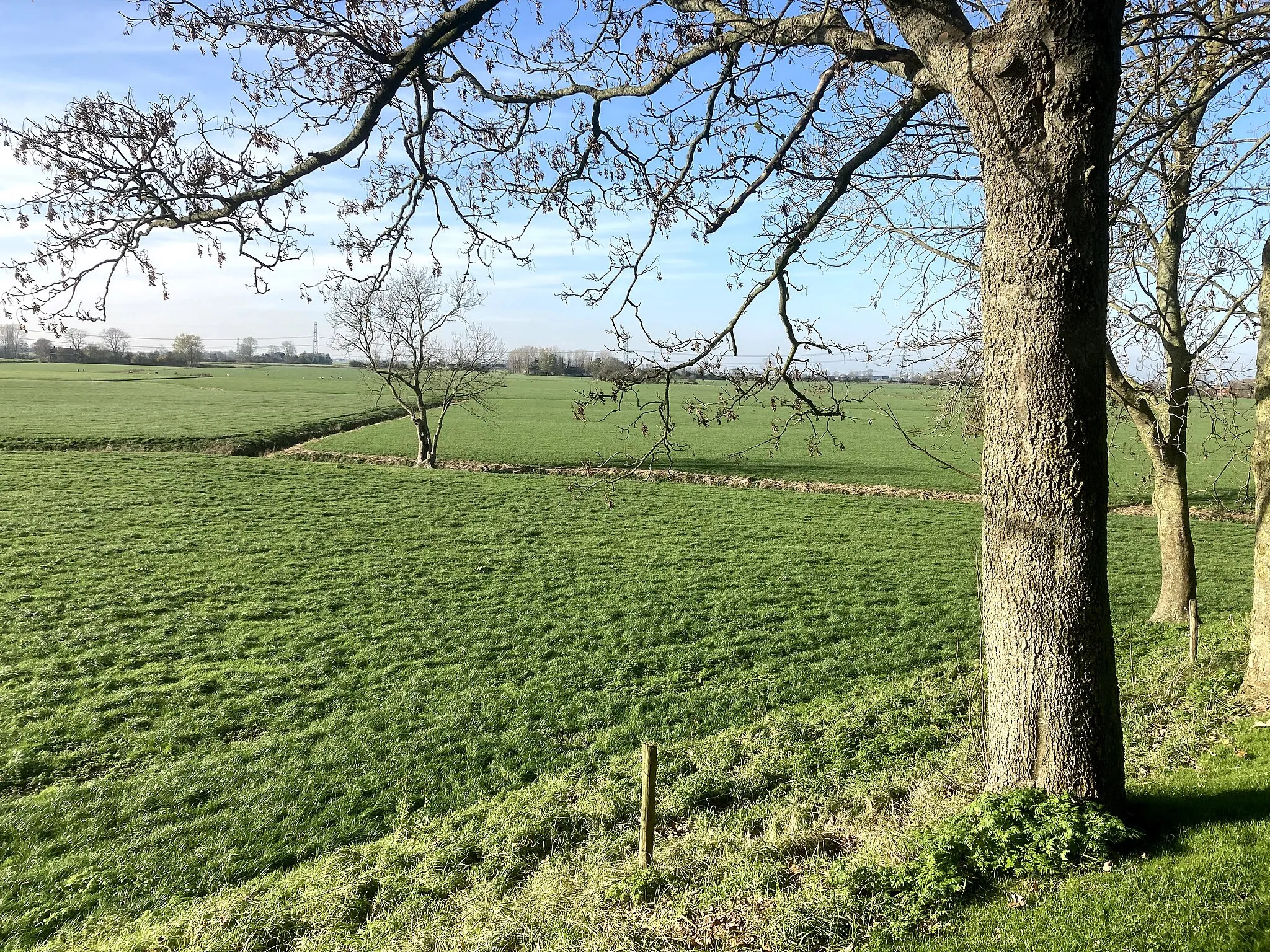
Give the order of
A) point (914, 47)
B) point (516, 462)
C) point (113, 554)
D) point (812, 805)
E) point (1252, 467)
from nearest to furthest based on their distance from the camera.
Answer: point (914, 47)
point (812, 805)
point (1252, 467)
point (113, 554)
point (516, 462)

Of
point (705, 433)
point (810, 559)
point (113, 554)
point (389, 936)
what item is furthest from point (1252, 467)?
point (705, 433)

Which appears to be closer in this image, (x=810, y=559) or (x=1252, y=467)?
(x=1252, y=467)

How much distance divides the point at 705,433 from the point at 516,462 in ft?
52.6

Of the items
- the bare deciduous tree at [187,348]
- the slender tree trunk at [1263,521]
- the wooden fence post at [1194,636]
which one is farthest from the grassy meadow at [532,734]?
the bare deciduous tree at [187,348]

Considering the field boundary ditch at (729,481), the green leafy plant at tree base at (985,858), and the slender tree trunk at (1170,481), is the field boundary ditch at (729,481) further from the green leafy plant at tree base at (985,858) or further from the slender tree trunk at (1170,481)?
the green leafy plant at tree base at (985,858)

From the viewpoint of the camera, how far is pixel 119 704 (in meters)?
9.59

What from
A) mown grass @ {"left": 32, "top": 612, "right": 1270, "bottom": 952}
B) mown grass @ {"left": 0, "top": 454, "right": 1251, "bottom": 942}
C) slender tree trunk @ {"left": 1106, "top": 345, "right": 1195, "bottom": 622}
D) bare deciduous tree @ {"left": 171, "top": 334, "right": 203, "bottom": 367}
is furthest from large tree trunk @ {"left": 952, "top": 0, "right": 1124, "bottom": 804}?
bare deciduous tree @ {"left": 171, "top": 334, "right": 203, "bottom": 367}

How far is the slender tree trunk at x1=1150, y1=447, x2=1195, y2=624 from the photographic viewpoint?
10.6 m

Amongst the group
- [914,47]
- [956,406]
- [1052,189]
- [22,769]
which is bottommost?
[22,769]

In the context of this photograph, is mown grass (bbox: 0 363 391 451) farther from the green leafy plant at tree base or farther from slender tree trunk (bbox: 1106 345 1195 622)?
the green leafy plant at tree base

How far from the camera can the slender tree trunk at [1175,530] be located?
1064 centimetres

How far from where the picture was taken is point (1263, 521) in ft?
23.6

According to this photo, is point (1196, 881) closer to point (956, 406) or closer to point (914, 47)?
point (914, 47)

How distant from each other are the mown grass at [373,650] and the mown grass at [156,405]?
46.4 ft
